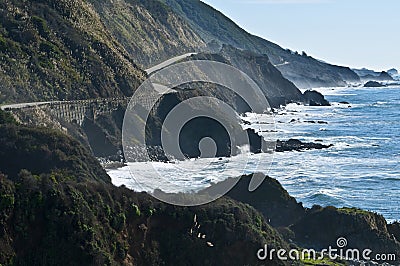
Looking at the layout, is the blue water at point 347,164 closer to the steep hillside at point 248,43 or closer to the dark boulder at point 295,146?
the dark boulder at point 295,146

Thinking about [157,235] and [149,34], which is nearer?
[157,235]

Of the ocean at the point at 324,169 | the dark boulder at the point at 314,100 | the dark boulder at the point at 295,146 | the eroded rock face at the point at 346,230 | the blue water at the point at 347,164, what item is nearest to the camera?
the eroded rock face at the point at 346,230

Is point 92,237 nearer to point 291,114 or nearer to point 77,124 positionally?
point 77,124

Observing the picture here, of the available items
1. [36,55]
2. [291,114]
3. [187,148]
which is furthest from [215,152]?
[291,114]

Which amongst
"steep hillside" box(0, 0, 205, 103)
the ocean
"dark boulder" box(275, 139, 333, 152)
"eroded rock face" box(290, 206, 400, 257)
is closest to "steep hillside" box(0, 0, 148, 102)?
"steep hillside" box(0, 0, 205, 103)

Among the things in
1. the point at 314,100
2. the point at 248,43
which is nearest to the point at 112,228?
the point at 314,100

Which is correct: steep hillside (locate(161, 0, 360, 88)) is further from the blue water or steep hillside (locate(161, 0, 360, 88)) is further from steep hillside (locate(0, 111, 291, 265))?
steep hillside (locate(0, 111, 291, 265))

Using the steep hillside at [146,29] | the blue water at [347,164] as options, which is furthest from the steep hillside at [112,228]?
the steep hillside at [146,29]
